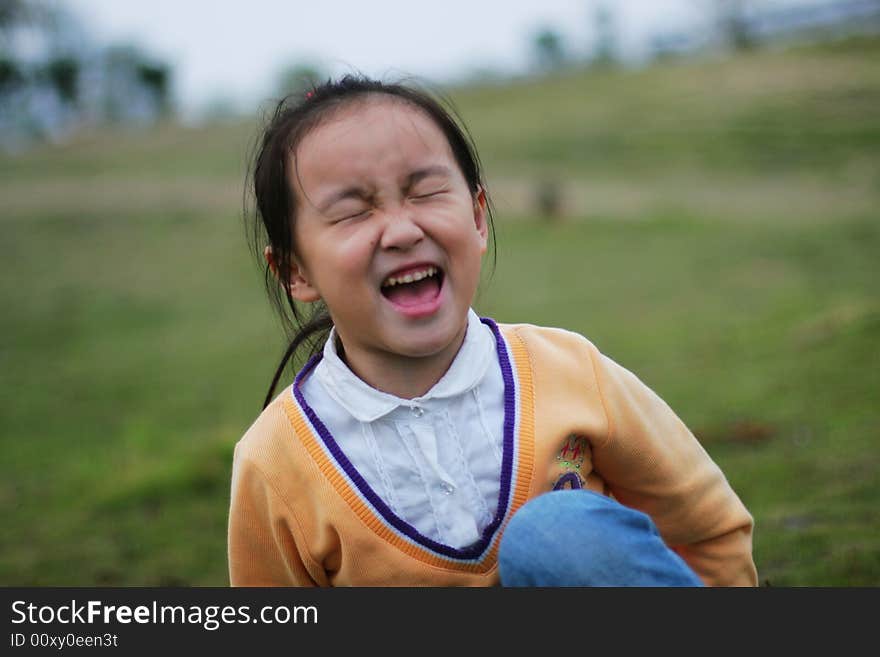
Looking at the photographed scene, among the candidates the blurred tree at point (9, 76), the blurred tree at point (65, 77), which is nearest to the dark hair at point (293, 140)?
the blurred tree at point (9, 76)

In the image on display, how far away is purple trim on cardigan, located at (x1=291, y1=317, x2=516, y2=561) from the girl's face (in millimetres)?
169

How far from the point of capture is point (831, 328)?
18.6 ft

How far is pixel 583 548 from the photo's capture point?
144 centimetres

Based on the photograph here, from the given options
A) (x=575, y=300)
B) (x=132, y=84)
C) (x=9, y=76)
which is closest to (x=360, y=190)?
(x=575, y=300)

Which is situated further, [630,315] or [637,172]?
[637,172]

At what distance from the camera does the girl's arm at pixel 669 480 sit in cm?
184

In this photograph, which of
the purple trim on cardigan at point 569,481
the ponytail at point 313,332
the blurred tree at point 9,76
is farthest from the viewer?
the blurred tree at point 9,76

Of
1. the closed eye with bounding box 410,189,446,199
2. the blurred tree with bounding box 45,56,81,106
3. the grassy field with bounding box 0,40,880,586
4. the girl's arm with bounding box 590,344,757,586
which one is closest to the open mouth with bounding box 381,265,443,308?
the closed eye with bounding box 410,189,446,199

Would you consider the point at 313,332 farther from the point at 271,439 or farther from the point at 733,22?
the point at 733,22

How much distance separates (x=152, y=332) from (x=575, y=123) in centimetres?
1404

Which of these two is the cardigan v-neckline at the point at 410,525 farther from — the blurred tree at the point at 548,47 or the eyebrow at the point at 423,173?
the blurred tree at the point at 548,47

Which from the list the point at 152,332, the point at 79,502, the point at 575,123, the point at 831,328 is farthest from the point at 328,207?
the point at 575,123

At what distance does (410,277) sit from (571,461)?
1.53 feet
